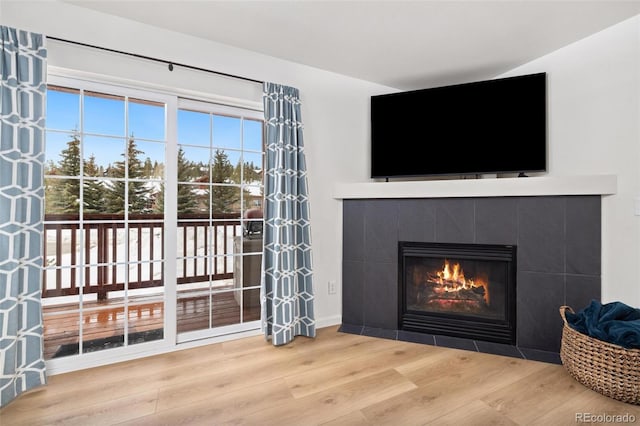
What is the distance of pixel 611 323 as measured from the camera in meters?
1.83

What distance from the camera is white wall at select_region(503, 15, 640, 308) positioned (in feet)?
6.94

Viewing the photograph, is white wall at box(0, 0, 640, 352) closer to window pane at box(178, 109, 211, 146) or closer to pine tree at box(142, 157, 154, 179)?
window pane at box(178, 109, 211, 146)

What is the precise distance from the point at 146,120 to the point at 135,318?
180 cm

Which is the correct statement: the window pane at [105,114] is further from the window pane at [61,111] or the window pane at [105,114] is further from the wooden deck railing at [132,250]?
the wooden deck railing at [132,250]

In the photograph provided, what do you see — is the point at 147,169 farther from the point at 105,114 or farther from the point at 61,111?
the point at 61,111

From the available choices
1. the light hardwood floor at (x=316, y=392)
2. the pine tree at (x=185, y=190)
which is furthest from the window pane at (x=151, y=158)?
the light hardwood floor at (x=316, y=392)

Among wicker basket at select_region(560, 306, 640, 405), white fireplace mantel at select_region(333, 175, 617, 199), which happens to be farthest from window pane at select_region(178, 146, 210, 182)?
wicker basket at select_region(560, 306, 640, 405)

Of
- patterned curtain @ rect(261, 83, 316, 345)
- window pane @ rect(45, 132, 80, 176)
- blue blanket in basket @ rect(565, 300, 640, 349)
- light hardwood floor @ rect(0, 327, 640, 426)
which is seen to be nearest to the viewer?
light hardwood floor @ rect(0, 327, 640, 426)

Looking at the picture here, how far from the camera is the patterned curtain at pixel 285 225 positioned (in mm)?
2514

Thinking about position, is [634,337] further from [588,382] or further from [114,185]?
[114,185]

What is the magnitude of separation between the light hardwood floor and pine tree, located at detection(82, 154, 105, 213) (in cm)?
130

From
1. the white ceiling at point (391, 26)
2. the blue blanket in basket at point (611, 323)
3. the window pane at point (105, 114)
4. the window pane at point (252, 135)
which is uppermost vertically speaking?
the white ceiling at point (391, 26)

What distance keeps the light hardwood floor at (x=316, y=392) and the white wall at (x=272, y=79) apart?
88cm


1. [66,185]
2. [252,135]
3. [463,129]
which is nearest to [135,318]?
[66,185]
